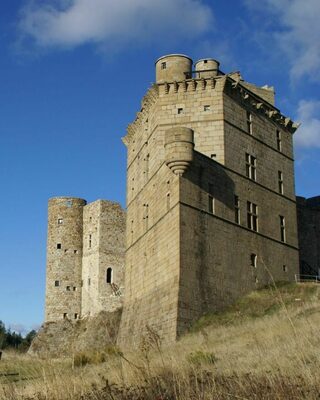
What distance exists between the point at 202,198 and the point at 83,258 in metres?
20.2

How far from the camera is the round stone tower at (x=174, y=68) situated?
3150 centimetres

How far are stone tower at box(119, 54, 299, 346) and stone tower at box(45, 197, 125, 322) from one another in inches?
349

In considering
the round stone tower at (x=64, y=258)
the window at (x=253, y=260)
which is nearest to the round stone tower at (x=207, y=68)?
the window at (x=253, y=260)

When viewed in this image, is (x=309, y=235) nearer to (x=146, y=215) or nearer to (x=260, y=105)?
(x=260, y=105)

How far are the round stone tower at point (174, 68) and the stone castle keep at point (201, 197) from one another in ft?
0.19

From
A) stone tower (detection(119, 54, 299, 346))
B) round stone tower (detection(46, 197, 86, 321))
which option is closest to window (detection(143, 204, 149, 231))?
stone tower (detection(119, 54, 299, 346))

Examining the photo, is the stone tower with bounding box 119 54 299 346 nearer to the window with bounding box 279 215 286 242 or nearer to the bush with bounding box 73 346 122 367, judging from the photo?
the window with bounding box 279 215 286 242

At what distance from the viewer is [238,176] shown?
29281mm

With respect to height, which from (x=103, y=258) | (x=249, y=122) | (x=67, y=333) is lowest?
(x=67, y=333)

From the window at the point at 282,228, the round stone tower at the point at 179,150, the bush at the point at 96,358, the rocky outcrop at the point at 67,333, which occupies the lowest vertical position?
the bush at the point at 96,358

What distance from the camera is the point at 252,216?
1168 inches

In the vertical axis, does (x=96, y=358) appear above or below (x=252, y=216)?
below

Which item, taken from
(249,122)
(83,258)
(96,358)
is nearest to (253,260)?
(249,122)

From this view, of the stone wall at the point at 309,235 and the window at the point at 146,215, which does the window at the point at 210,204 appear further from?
the stone wall at the point at 309,235
